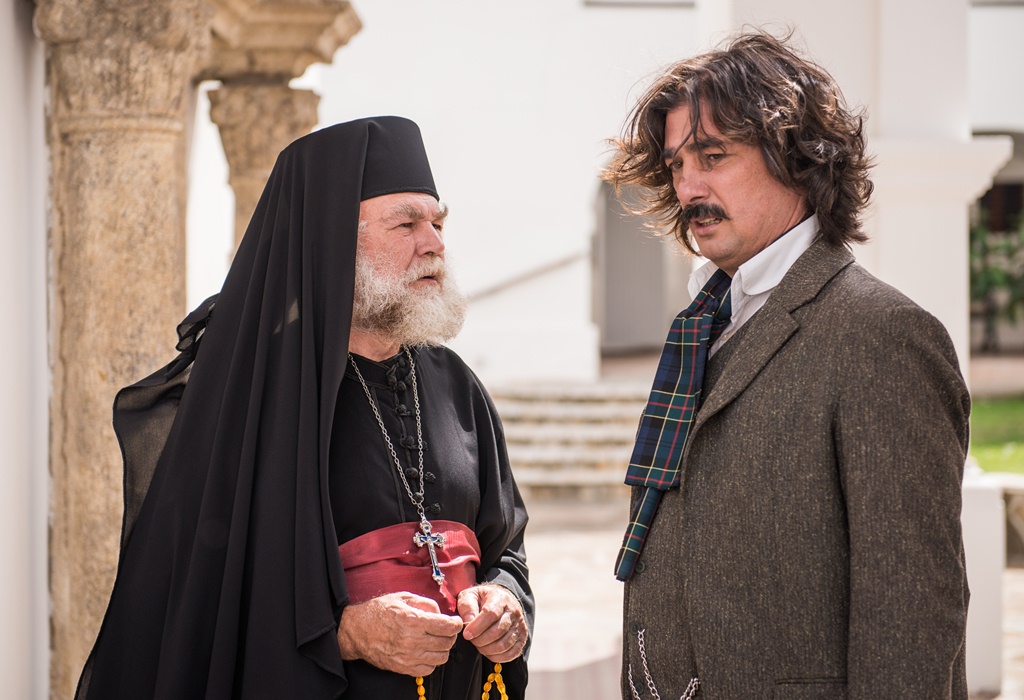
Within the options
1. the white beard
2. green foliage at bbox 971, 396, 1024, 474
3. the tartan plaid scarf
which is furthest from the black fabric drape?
green foliage at bbox 971, 396, 1024, 474

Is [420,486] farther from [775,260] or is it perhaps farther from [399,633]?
[775,260]

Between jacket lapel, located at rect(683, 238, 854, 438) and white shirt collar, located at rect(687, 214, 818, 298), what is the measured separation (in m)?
0.04

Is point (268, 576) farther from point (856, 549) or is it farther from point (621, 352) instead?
point (621, 352)

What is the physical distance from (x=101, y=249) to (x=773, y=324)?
2.14 metres

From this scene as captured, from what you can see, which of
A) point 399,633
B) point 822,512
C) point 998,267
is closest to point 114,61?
point 399,633

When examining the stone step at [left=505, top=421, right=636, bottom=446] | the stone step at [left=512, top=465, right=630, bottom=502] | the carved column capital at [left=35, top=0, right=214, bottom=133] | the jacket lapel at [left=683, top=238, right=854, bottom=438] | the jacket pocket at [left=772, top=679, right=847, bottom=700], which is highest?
the carved column capital at [left=35, top=0, right=214, bottom=133]

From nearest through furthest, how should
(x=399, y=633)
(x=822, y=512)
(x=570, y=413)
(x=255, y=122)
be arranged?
(x=822, y=512), (x=399, y=633), (x=255, y=122), (x=570, y=413)

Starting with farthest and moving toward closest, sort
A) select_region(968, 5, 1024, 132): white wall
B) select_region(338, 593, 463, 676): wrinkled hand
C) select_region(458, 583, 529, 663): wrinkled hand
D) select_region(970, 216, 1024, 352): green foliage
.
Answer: select_region(970, 216, 1024, 352): green foliage, select_region(968, 5, 1024, 132): white wall, select_region(458, 583, 529, 663): wrinkled hand, select_region(338, 593, 463, 676): wrinkled hand

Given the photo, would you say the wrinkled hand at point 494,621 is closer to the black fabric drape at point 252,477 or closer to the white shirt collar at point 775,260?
the black fabric drape at point 252,477

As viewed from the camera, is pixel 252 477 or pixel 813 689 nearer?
pixel 813 689

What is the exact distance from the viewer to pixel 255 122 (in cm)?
491

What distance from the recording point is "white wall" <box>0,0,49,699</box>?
→ 3.12 metres

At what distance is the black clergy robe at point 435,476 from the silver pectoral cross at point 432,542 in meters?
0.05

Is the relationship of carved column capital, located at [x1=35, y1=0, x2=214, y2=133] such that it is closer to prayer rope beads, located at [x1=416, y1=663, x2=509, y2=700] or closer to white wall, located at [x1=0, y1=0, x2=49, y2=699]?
white wall, located at [x1=0, y1=0, x2=49, y2=699]
